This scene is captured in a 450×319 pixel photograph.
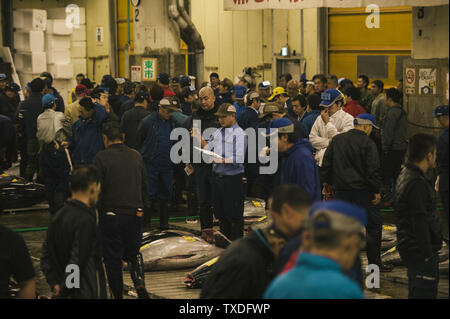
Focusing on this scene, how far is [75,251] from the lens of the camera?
233 inches

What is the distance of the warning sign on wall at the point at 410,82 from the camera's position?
1070 centimetres

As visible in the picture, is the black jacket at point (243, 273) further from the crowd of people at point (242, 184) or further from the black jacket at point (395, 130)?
the black jacket at point (395, 130)

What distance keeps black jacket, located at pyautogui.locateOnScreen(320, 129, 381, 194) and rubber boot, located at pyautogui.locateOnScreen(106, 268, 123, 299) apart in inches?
99.1

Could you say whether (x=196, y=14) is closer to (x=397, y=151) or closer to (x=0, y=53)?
(x=0, y=53)

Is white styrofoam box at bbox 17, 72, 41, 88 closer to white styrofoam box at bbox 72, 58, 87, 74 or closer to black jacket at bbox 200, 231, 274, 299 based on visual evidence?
white styrofoam box at bbox 72, 58, 87, 74

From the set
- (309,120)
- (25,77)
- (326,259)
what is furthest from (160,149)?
(25,77)

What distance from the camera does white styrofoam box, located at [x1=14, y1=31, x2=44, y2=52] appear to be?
86.2 feet

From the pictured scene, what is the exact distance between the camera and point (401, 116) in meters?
12.9

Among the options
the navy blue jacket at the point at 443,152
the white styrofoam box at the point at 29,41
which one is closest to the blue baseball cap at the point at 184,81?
the navy blue jacket at the point at 443,152

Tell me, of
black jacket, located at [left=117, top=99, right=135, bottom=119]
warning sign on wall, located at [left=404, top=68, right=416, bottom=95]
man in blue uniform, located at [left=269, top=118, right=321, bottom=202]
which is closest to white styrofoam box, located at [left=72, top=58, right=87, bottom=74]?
black jacket, located at [left=117, top=99, right=135, bottom=119]

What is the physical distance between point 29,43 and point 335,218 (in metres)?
23.9

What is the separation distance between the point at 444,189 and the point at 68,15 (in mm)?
23990

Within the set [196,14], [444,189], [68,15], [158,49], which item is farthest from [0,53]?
[444,189]

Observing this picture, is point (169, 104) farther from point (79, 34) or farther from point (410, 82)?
point (79, 34)
